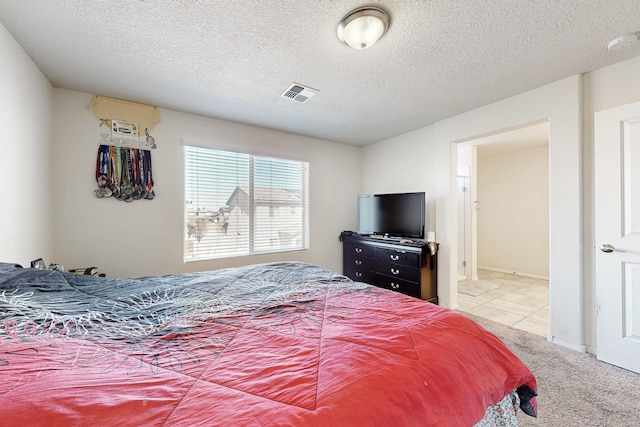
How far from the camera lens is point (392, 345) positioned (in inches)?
36.4

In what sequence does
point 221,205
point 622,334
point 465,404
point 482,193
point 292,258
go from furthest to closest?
point 482,193 → point 292,258 → point 221,205 → point 622,334 → point 465,404

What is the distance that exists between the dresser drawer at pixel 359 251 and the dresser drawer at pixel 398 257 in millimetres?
124

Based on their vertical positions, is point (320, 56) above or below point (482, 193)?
above

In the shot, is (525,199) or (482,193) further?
(482,193)

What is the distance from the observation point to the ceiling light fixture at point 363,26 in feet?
5.06

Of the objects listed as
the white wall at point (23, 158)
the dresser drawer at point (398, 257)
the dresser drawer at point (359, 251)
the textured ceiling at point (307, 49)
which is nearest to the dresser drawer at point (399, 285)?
the dresser drawer at point (398, 257)

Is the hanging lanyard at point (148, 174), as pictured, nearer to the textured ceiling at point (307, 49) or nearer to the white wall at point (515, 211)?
the textured ceiling at point (307, 49)

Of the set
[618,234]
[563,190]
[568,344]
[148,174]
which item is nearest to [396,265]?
[568,344]

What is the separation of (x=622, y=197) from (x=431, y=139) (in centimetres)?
199

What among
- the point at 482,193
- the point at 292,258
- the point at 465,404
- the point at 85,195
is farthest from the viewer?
the point at 482,193

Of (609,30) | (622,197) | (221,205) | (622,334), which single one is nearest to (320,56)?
(609,30)

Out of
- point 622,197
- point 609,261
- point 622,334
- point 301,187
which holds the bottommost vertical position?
point 622,334

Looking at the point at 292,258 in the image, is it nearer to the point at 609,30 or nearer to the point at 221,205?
the point at 221,205

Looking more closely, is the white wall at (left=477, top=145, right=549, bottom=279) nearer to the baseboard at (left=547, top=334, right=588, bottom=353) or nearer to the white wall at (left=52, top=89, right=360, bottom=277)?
the baseboard at (left=547, top=334, right=588, bottom=353)
